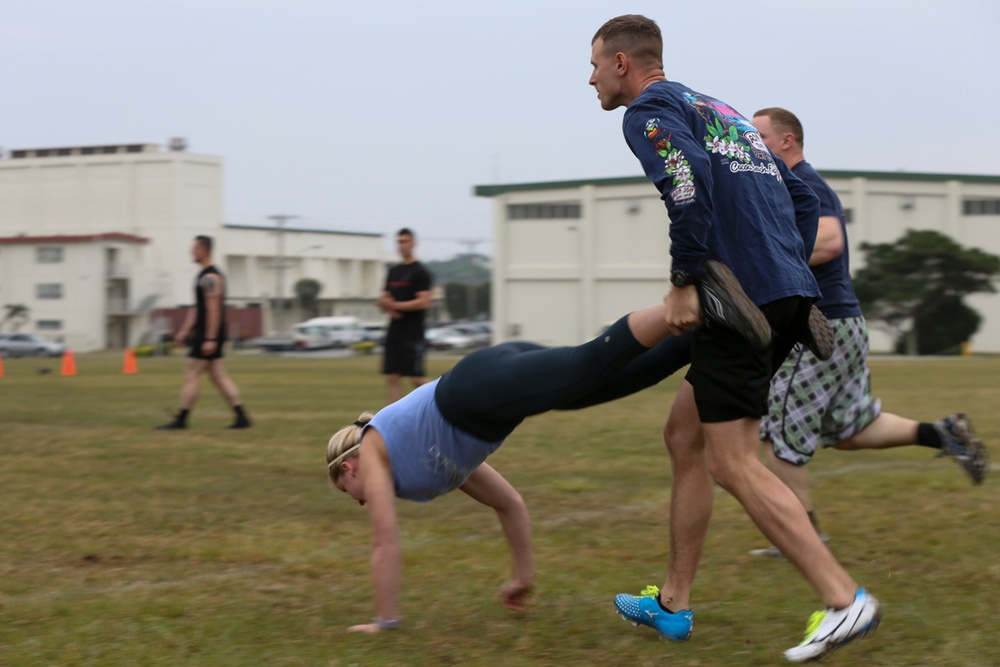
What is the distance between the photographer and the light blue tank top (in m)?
4.11

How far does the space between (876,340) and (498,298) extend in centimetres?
2240

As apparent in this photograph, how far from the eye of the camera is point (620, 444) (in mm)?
10438

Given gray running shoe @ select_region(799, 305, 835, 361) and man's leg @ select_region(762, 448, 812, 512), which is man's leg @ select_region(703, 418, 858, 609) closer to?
gray running shoe @ select_region(799, 305, 835, 361)

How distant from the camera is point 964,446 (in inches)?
222

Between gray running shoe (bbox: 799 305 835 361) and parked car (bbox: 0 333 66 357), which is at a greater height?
gray running shoe (bbox: 799 305 835 361)

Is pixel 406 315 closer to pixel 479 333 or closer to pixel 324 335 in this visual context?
pixel 324 335

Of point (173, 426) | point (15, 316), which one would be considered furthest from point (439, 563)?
point (15, 316)

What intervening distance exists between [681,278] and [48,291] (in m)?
92.2

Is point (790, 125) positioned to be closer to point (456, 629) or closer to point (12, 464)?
point (456, 629)

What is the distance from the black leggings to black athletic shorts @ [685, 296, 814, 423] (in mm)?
213

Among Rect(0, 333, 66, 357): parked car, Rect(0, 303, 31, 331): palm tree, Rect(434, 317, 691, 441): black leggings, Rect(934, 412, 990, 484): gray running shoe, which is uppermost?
Rect(434, 317, 691, 441): black leggings

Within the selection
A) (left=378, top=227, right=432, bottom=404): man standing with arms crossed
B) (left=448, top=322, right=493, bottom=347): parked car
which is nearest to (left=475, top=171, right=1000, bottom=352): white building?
(left=448, top=322, right=493, bottom=347): parked car

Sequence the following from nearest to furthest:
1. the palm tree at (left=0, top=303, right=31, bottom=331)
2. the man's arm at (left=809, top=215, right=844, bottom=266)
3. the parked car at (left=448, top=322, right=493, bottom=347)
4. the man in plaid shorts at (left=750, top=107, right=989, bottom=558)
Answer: the man's arm at (left=809, top=215, right=844, bottom=266) → the man in plaid shorts at (left=750, top=107, right=989, bottom=558) → the parked car at (left=448, top=322, right=493, bottom=347) → the palm tree at (left=0, top=303, right=31, bottom=331)

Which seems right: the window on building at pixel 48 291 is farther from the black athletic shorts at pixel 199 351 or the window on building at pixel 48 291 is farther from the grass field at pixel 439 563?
the grass field at pixel 439 563
